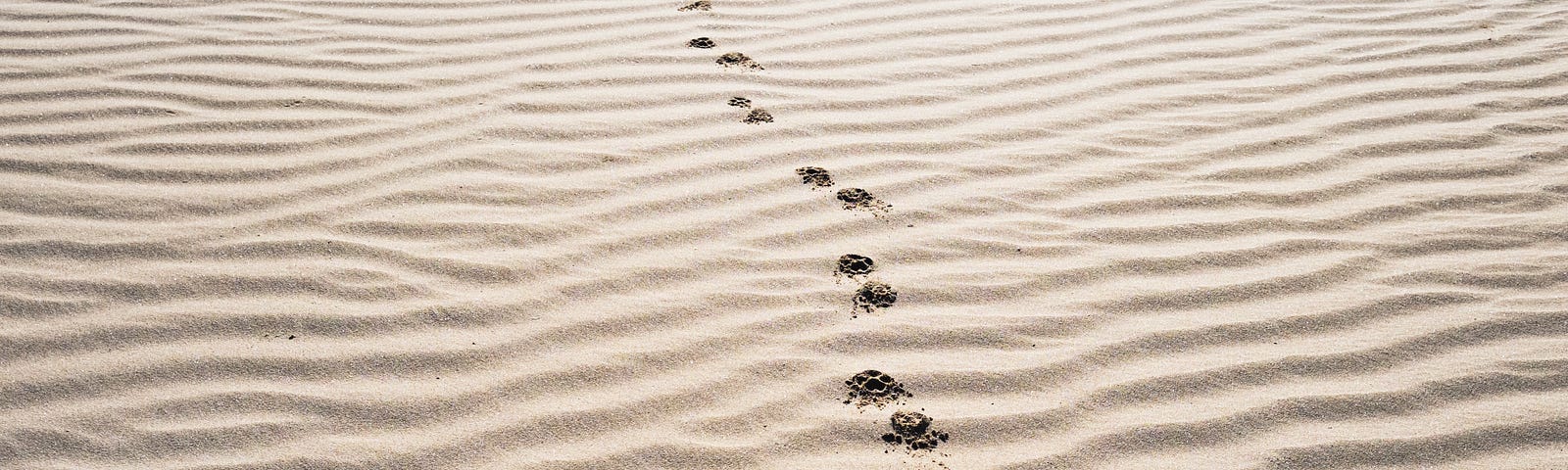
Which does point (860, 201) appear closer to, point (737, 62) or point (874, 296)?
point (874, 296)

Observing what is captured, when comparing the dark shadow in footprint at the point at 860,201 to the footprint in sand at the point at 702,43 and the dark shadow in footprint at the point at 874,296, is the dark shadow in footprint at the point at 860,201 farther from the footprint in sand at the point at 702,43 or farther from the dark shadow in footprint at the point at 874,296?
the footprint in sand at the point at 702,43

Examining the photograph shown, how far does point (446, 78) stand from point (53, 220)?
3.64ft

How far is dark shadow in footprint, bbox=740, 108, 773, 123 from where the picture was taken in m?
3.20

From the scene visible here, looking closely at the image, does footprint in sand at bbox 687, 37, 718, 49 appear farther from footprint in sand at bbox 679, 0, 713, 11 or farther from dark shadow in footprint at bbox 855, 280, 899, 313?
dark shadow in footprint at bbox 855, 280, 899, 313

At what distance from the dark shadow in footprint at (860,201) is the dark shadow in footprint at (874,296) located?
1.10 ft

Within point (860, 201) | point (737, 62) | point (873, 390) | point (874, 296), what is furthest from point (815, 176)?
point (873, 390)

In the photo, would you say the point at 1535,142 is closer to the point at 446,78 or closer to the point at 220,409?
the point at 446,78

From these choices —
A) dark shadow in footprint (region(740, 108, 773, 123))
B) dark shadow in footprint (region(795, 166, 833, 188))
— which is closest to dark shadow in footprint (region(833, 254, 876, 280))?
dark shadow in footprint (region(795, 166, 833, 188))

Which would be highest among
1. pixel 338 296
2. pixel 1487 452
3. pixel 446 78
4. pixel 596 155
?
pixel 446 78

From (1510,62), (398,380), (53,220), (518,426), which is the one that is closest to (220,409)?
(398,380)

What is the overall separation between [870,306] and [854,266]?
0.16 meters

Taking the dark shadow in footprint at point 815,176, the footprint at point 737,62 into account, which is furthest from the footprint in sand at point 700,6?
the dark shadow in footprint at point 815,176

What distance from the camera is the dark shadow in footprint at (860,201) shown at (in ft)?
9.27

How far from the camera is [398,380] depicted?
7.23 feet
